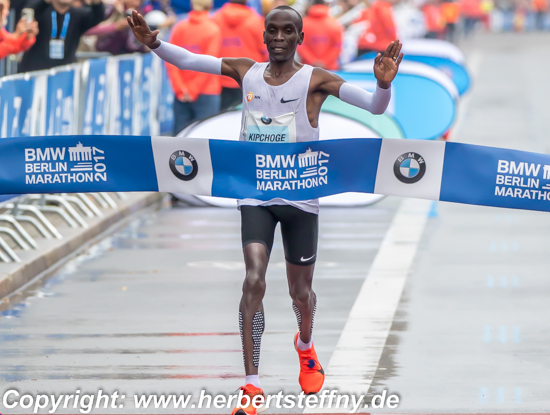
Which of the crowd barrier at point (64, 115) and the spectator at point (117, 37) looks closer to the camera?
the crowd barrier at point (64, 115)

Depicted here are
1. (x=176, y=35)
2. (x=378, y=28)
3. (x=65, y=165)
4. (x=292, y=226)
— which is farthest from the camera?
(x=378, y=28)

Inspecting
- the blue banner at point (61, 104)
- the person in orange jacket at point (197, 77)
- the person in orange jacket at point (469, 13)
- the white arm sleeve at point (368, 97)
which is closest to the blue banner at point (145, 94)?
the person in orange jacket at point (197, 77)

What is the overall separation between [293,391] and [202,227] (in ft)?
20.1

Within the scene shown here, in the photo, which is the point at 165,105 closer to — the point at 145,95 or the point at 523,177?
the point at 145,95


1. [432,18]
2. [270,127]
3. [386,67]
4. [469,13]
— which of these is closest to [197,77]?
[270,127]

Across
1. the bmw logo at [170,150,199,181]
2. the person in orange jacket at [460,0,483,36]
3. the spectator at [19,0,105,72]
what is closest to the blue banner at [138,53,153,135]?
the spectator at [19,0,105,72]

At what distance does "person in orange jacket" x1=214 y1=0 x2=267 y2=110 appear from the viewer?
51.5 feet

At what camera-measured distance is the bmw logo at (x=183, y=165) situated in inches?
274

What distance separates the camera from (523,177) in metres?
6.81

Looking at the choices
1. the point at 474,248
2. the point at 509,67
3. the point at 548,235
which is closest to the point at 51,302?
the point at 474,248

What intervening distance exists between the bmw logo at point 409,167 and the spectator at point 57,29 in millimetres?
7370

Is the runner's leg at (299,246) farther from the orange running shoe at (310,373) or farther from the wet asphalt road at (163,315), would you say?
the wet asphalt road at (163,315)

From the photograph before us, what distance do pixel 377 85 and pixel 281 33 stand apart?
554 millimetres

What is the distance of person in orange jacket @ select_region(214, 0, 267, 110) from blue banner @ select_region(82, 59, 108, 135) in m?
2.06
